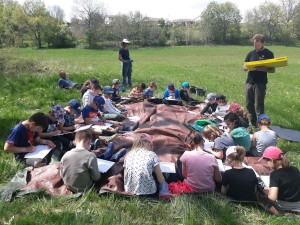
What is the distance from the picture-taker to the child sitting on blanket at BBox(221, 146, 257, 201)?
388 cm

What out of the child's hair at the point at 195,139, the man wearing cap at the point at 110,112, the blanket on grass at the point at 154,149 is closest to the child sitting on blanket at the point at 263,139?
the blanket on grass at the point at 154,149

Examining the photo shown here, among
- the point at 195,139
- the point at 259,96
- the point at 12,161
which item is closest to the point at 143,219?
the point at 195,139

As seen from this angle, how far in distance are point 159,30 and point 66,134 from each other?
2422 inches

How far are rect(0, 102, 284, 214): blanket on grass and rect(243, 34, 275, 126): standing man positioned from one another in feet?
4.69

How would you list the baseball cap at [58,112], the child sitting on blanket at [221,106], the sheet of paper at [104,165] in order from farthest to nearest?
the child sitting on blanket at [221,106]
the baseball cap at [58,112]
the sheet of paper at [104,165]

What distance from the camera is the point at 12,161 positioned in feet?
16.0

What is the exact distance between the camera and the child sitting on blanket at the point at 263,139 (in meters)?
5.45

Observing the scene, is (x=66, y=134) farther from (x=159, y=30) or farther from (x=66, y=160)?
(x=159, y=30)

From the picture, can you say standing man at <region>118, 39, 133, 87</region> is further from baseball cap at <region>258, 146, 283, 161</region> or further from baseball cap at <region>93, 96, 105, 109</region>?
baseball cap at <region>258, 146, 283, 161</region>

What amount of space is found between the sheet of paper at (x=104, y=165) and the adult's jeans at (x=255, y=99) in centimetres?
436

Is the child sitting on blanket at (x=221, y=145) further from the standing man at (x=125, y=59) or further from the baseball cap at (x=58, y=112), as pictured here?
the standing man at (x=125, y=59)

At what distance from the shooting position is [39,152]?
4961mm

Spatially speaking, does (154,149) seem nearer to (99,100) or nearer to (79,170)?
(79,170)

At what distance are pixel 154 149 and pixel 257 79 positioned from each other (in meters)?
3.42
